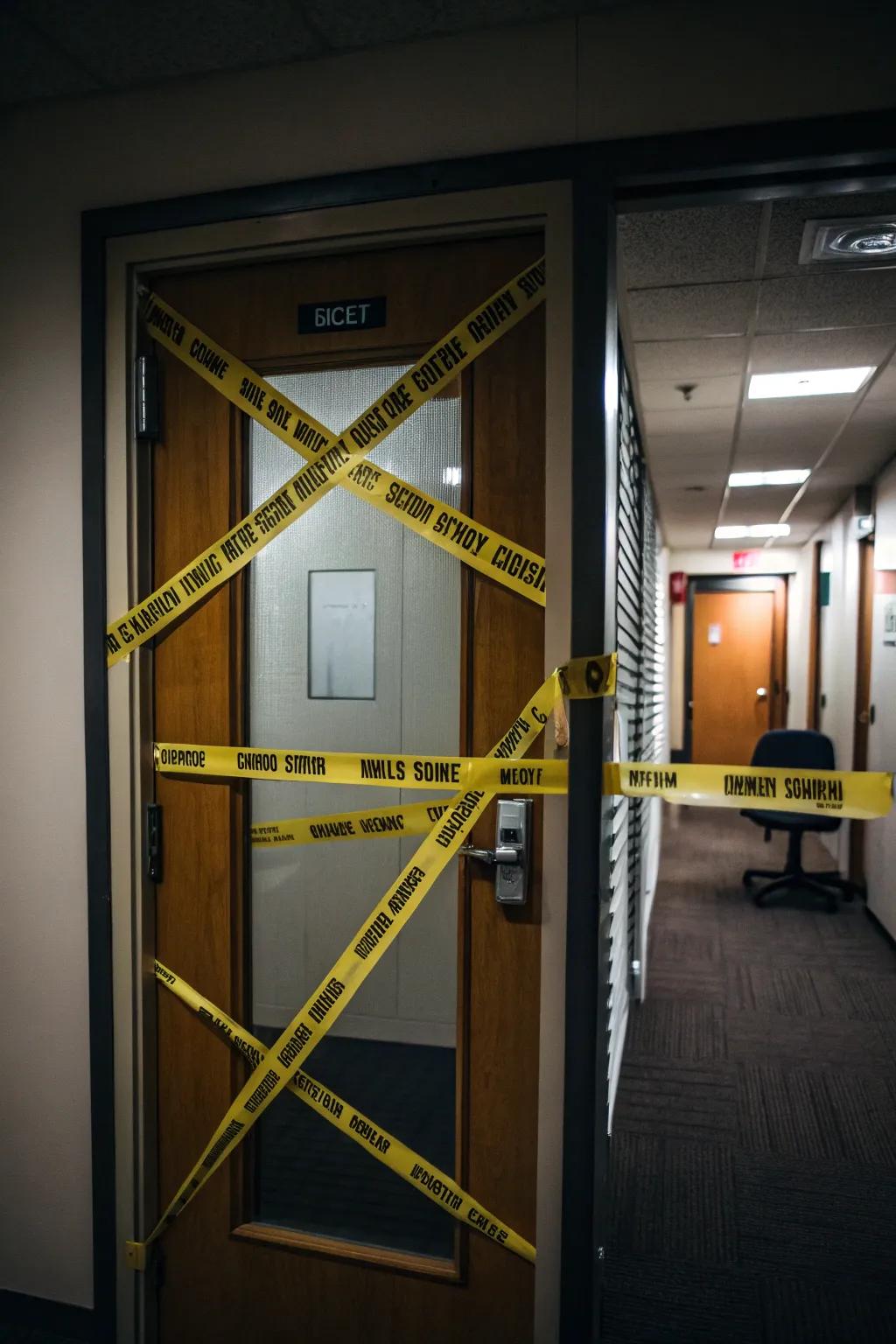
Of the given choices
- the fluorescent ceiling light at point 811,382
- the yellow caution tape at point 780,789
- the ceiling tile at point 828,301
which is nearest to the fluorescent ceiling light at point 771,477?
the fluorescent ceiling light at point 811,382

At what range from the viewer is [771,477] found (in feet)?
17.0

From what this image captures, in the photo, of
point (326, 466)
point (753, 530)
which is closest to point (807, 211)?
point (326, 466)

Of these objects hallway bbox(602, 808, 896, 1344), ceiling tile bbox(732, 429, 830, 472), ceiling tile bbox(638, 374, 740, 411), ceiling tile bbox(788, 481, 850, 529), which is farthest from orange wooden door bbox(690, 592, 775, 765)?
ceiling tile bbox(638, 374, 740, 411)

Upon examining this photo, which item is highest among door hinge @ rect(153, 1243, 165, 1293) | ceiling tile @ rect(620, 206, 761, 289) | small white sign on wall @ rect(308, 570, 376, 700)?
ceiling tile @ rect(620, 206, 761, 289)

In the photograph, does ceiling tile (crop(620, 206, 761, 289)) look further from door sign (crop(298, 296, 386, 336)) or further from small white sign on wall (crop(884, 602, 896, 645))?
small white sign on wall (crop(884, 602, 896, 645))

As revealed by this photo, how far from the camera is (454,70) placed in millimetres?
1589

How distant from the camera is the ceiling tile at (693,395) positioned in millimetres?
3471

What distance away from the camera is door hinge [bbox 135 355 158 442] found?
1776 millimetres

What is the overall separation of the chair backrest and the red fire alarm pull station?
3.98 metres

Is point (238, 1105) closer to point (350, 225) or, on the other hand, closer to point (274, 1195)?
point (274, 1195)

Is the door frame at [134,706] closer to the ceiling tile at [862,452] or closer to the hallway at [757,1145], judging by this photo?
the hallway at [757,1145]

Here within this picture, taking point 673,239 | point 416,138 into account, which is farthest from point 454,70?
point 673,239

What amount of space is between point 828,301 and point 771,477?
257 centimetres

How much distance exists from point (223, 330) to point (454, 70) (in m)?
0.62
